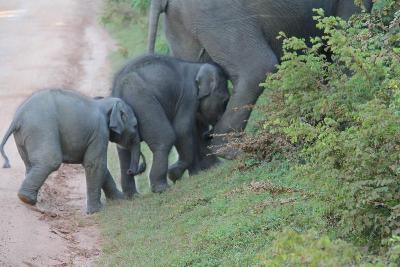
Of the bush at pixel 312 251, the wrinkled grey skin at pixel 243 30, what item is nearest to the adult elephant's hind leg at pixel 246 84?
the wrinkled grey skin at pixel 243 30

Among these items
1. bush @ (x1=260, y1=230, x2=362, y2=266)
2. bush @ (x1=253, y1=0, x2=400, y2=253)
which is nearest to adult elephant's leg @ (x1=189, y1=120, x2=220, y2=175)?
bush @ (x1=253, y1=0, x2=400, y2=253)

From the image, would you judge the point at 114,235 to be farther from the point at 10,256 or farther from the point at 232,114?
the point at 232,114

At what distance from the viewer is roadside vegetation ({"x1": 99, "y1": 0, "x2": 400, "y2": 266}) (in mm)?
5590

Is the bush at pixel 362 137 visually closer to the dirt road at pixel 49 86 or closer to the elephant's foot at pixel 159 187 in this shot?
the dirt road at pixel 49 86

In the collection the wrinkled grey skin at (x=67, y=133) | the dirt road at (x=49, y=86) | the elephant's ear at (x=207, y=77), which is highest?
the elephant's ear at (x=207, y=77)

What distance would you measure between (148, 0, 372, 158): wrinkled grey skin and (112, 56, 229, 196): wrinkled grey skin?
42 cm

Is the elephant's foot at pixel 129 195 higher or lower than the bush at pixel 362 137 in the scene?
lower

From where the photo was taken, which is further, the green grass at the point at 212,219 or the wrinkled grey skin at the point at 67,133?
the wrinkled grey skin at the point at 67,133

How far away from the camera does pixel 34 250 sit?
793 centimetres

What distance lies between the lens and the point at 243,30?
32.8 ft

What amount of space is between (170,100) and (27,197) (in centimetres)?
203

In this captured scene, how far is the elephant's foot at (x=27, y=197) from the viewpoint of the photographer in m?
9.52

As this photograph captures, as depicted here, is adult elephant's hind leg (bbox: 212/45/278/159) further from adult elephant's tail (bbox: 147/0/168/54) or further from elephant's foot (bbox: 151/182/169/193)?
adult elephant's tail (bbox: 147/0/168/54)

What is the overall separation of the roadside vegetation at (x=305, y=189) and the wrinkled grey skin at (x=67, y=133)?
52 centimetres
